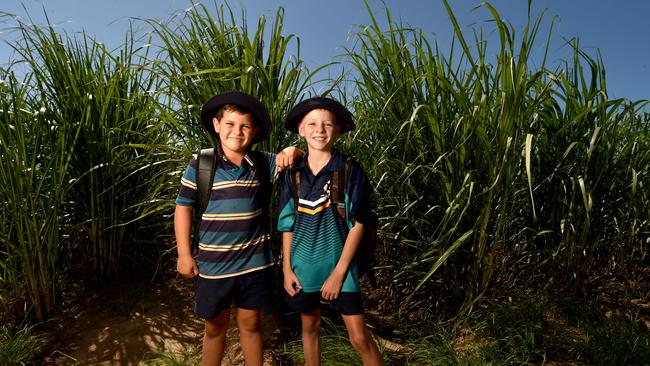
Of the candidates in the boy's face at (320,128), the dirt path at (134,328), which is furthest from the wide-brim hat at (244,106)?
the dirt path at (134,328)

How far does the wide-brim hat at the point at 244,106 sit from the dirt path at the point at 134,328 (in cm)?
114

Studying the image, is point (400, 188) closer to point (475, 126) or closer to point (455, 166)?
point (455, 166)

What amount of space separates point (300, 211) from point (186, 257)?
50 centimetres

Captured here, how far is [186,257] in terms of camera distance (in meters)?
1.81

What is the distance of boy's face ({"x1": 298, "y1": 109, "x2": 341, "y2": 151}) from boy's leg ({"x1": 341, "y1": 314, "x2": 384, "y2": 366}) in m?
0.62

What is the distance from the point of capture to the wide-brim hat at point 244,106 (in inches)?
70.6

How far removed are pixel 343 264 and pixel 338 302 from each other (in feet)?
0.48

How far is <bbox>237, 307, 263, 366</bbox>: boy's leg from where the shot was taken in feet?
5.94

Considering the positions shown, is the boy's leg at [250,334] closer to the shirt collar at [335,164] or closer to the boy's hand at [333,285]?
the boy's hand at [333,285]

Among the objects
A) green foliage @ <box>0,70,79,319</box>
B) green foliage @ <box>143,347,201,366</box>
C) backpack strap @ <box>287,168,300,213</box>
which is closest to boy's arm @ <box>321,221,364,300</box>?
backpack strap @ <box>287,168,300,213</box>

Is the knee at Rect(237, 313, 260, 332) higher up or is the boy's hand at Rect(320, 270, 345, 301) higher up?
the boy's hand at Rect(320, 270, 345, 301)

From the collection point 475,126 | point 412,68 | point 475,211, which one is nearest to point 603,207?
point 475,211

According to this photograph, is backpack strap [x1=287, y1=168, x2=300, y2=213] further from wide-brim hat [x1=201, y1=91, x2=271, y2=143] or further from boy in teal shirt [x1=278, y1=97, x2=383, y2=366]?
wide-brim hat [x1=201, y1=91, x2=271, y2=143]

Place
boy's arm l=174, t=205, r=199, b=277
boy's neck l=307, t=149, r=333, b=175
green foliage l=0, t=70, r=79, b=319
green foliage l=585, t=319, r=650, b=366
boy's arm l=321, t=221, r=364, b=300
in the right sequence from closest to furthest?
boy's arm l=321, t=221, r=364, b=300
boy's neck l=307, t=149, r=333, b=175
boy's arm l=174, t=205, r=199, b=277
green foliage l=585, t=319, r=650, b=366
green foliage l=0, t=70, r=79, b=319
